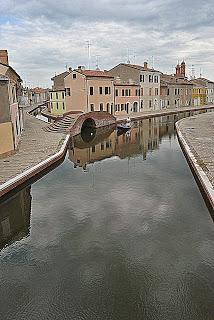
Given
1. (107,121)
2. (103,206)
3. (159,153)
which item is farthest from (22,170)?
(107,121)

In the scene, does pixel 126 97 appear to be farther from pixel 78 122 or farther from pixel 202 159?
pixel 202 159

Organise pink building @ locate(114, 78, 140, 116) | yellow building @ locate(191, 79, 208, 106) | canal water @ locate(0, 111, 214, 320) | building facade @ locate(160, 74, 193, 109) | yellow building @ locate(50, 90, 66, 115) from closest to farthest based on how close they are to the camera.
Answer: canal water @ locate(0, 111, 214, 320), pink building @ locate(114, 78, 140, 116), yellow building @ locate(50, 90, 66, 115), building facade @ locate(160, 74, 193, 109), yellow building @ locate(191, 79, 208, 106)

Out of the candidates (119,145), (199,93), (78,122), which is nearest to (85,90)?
(78,122)

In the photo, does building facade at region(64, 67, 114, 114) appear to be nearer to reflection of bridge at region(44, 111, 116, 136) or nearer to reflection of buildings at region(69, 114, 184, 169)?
reflection of bridge at region(44, 111, 116, 136)

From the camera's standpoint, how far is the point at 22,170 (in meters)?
20.1

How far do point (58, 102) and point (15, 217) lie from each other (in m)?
50.7

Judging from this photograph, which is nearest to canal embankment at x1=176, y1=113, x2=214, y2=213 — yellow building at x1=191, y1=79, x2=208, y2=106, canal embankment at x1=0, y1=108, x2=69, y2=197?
canal embankment at x1=0, y1=108, x2=69, y2=197

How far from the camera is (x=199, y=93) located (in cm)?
10331

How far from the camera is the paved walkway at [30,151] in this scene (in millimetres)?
20191

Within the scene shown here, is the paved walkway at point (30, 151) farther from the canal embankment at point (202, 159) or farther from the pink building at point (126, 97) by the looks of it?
the pink building at point (126, 97)

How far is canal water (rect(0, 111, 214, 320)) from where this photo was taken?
9172 mm

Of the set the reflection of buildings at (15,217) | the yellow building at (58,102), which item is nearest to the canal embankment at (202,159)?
the reflection of buildings at (15,217)

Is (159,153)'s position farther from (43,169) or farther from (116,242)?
(116,242)

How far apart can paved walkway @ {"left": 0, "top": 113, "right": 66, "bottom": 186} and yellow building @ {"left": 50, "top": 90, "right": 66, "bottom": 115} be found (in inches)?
885
